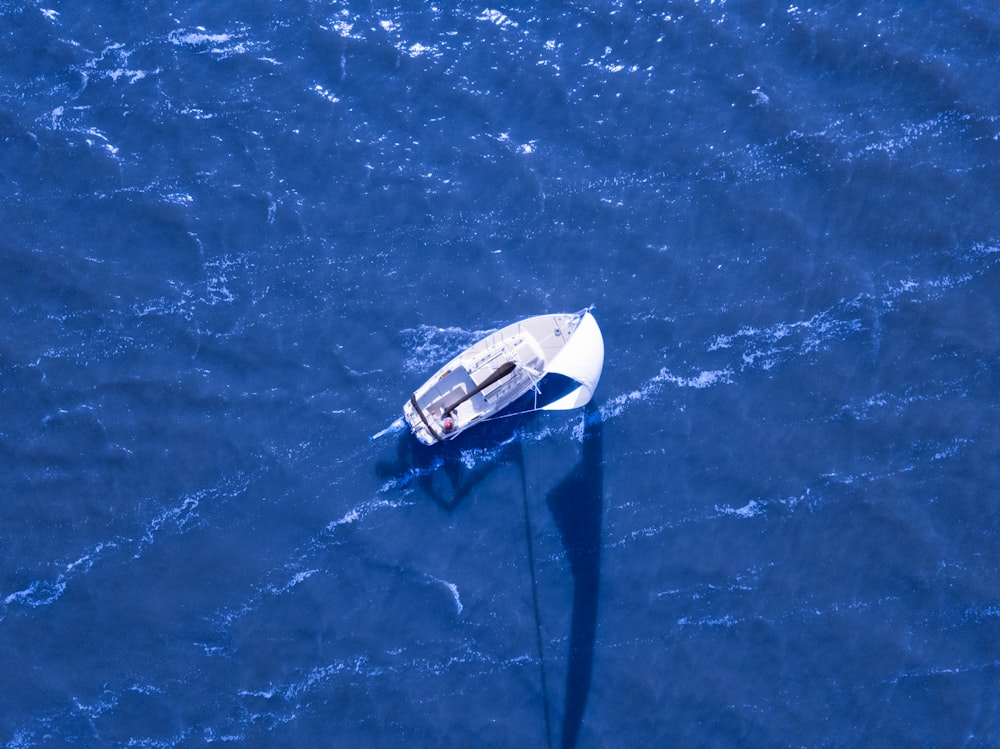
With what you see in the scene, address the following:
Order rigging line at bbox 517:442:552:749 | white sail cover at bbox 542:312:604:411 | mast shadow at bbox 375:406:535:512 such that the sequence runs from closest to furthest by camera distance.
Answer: white sail cover at bbox 542:312:604:411 < rigging line at bbox 517:442:552:749 < mast shadow at bbox 375:406:535:512

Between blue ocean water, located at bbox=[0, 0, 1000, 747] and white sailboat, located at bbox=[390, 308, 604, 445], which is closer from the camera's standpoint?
white sailboat, located at bbox=[390, 308, 604, 445]

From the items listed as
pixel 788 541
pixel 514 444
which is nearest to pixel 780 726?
pixel 788 541

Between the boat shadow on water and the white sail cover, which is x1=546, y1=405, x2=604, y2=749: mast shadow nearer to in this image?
the boat shadow on water

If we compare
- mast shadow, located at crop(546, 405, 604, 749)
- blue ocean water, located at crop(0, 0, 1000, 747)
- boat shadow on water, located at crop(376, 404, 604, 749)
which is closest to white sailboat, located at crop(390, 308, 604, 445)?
boat shadow on water, located at crop(376, 404, 604, 749)

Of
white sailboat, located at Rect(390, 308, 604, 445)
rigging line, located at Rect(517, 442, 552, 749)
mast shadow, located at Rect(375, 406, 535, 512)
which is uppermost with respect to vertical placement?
white sailboat, located at Rect(390, 308, 604, 445)

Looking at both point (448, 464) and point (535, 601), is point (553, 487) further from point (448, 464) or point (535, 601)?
point (535, 601)

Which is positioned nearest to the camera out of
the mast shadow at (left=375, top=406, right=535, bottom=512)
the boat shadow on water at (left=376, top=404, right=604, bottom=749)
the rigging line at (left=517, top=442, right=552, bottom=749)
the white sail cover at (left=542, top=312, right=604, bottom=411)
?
the white sail cover at (left=542, top=312, right=604, bottom=411)

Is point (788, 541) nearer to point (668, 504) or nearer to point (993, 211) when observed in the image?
point (668, 504)
